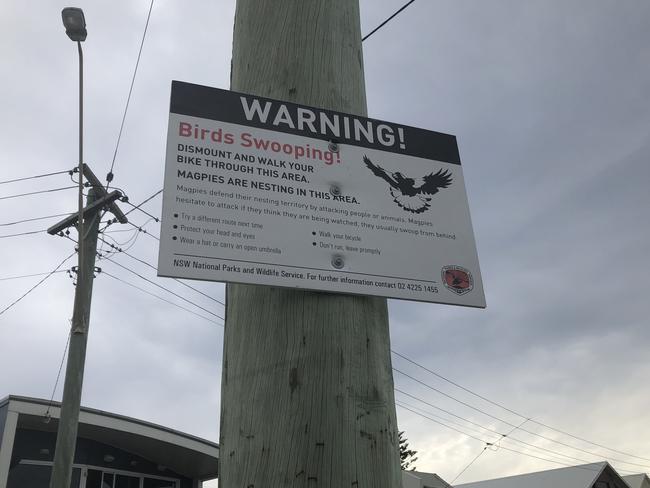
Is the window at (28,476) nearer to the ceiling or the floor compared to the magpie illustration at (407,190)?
nearer to the ceiling

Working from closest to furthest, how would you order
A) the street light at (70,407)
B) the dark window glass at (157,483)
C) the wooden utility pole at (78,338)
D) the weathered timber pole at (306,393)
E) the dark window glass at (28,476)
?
the weathered timber pole at (306,393) < the street light at (70,407) < the wooden utility pole at (78,338) < the dark window glass at (28,476) < the dark window glass at (157,483)

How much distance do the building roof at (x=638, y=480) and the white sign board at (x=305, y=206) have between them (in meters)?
40.5

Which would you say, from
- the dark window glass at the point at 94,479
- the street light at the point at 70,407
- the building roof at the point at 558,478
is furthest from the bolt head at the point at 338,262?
the building roof at the point at 558,478

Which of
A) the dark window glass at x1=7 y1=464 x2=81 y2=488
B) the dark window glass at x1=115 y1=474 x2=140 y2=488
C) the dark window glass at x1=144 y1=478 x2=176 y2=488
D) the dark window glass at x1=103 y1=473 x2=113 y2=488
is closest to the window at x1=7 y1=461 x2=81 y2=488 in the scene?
the dark window glass at x1=7 y1=464 x2=81 y2=488

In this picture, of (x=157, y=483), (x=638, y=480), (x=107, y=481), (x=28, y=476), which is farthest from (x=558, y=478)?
(x=28, y=476)

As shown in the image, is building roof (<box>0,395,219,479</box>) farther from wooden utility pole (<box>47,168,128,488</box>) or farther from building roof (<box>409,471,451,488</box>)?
building roof (<box>409,471,451,488</box>)

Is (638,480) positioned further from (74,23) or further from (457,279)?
(457,279)

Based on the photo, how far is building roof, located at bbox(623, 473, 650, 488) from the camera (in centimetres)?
3646

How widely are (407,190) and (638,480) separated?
136ft

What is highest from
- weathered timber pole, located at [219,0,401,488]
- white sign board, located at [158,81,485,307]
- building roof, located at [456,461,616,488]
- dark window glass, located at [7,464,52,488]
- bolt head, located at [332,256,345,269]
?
building roof, located at [456,461,616,488]

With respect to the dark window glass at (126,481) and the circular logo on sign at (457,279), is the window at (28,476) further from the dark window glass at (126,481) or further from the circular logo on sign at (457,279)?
the circular logo on sign at (457,279)

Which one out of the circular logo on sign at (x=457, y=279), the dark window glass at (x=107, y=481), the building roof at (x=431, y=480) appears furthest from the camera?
the building roof at (x=431, y=480)

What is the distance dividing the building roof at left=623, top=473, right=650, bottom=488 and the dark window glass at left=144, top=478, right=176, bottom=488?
2959 cm

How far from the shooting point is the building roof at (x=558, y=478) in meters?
31.7
